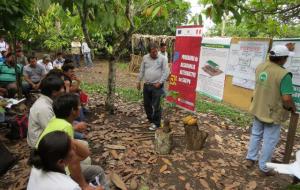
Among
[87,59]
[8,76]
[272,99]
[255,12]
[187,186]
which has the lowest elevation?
[187,186]

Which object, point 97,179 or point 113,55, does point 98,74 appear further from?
point 97,179

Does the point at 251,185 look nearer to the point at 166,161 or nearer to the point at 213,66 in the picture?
the point at 166,161

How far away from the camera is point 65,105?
3.08 m

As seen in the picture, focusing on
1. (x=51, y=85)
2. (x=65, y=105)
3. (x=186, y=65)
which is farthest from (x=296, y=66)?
(x=51, y=85)

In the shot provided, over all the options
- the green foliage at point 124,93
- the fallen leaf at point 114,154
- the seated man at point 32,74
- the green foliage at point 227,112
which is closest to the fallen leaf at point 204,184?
the fallen leaf at point 114,154

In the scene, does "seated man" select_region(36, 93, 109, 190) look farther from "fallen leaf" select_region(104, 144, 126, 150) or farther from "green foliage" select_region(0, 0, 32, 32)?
"green foliage" select_region(0, 0, 32, 32)

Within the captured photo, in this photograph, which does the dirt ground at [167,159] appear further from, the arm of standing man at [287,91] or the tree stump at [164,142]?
the arm of standing man at [287,91]

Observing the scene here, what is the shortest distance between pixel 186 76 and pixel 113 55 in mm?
1715

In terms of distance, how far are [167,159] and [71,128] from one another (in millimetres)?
2224

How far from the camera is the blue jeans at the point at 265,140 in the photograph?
14.0 ft

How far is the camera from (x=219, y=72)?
22.3ft

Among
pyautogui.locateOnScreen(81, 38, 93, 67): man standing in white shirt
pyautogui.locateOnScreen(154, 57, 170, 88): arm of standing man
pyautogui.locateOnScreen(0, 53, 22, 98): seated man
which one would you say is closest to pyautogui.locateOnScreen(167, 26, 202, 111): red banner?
pyautogui.locateOnScreen(154, 57, 170, 88): arm of standing man

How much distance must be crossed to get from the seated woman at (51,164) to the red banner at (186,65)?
4.29m

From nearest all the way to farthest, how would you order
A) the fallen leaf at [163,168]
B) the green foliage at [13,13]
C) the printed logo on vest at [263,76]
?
1. the printed logo on vest at [263,76]
2. the fallen leaf at [163,168]
3. the green foliage at [13,13]
